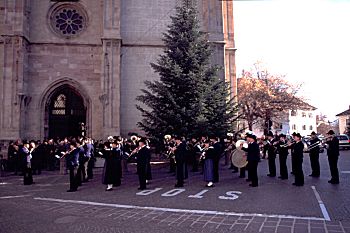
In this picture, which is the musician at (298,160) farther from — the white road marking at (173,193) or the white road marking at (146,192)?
the white road marking at (146,192)

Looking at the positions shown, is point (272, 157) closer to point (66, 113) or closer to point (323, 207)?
point (323, 207)

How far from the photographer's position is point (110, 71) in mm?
23422

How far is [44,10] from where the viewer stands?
24.9m

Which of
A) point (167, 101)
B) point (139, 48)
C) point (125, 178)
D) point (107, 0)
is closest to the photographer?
point (125, 178)

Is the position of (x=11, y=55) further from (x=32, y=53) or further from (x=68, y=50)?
(x=68, y=50)

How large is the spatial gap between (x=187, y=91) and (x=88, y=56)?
435 inches

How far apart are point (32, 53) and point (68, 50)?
252cm

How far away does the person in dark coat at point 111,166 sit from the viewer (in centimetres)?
1180

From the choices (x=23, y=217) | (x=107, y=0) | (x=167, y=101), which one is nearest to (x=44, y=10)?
(x=107, y=0)

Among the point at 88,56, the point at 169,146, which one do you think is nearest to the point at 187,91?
the point at 169,146

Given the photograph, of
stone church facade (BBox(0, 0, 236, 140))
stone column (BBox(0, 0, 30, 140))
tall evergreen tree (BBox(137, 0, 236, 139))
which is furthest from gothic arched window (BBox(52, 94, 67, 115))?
tall evergreen tree (BBox(137, 0, 236, 139))

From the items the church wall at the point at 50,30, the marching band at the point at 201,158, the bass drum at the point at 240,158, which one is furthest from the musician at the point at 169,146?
the church wall at the point at 50,30

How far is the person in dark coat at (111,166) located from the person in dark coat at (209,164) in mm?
3179

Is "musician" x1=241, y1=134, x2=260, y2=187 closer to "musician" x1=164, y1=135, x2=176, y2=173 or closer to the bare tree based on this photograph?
"musician" x1=164, y1=135, x2=176, y2=173
